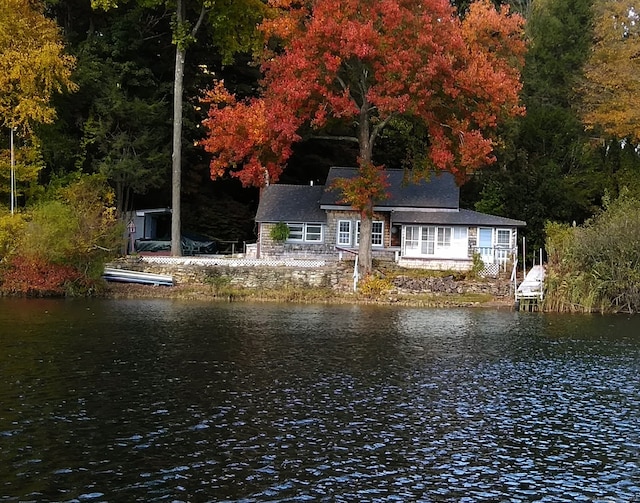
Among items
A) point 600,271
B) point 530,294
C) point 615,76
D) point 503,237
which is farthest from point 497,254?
point 615,76

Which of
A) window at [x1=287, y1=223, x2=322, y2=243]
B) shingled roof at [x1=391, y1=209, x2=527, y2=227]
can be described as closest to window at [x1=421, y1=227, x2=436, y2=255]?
shingled roof at [x1=391, y1=209, x2=527, y2=227]

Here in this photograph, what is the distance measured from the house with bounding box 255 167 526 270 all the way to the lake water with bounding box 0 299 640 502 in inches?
537

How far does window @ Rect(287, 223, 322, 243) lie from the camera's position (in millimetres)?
43281

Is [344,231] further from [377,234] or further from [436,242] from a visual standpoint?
[436,242]

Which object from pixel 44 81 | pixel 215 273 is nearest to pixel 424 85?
pixel 215 273

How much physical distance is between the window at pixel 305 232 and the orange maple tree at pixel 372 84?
464cm

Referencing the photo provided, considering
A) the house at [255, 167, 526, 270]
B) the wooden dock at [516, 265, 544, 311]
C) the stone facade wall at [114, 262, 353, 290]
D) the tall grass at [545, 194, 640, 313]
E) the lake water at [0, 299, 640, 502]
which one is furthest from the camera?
the house at [255, 167, 526, 270]

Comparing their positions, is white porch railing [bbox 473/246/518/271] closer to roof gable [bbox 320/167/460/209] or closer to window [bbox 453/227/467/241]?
window [bbox 453/227/467/241]

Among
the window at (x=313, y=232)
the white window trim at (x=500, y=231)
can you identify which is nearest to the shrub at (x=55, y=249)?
the window at (x=313, y=232)

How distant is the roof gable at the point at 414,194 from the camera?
42562 millimetres

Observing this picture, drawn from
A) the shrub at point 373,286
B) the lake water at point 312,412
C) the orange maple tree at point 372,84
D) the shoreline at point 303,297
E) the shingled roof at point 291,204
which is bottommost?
the lake water at point 312,412

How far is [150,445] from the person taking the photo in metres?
13.2

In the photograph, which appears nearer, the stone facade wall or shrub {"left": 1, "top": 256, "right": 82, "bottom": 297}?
shrub {"left": 1, "top": 256, "right": 82, "bottom": 297}

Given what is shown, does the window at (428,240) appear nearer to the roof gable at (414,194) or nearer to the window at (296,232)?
the roof gable at (414,194)
